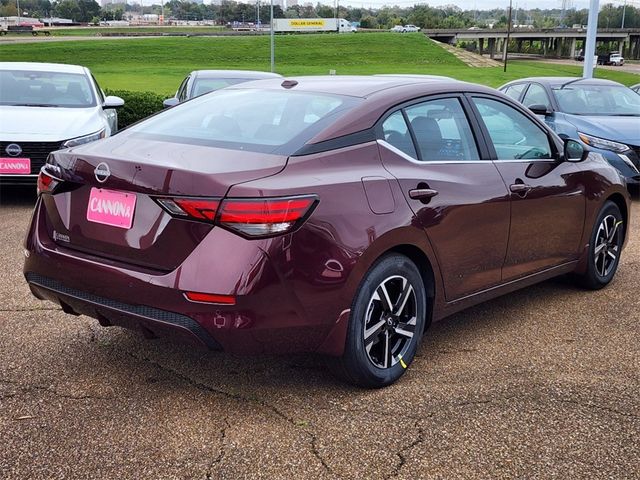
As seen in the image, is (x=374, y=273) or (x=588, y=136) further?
(x=588, y=136)

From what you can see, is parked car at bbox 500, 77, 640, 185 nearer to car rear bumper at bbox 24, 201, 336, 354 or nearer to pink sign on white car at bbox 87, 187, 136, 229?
car rear bumper at bbox 24, 201, 336, 354

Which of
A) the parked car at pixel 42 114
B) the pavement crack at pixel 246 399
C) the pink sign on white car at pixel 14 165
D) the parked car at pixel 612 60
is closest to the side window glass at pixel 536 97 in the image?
the parked car at pixel 42 114

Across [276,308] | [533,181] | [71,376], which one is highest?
[533,181]

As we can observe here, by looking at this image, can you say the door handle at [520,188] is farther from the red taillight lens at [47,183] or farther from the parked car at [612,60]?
the parked car at [612,60]

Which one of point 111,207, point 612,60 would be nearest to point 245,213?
A: point 111,207

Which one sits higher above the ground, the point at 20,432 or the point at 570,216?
the point at 570,216

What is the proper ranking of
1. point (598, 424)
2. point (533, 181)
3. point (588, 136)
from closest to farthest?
point (598, 424) < point (533, 181) < point (588, 136)

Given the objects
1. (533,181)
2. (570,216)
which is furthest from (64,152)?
(570,216)

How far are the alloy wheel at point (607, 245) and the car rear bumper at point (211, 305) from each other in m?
2.97

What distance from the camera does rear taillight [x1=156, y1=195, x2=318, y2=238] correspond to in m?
3.07

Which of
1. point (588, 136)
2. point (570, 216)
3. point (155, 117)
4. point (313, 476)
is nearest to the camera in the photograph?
point (313, 476)

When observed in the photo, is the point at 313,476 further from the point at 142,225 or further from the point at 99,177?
the point at 99,177

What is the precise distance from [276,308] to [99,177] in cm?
101

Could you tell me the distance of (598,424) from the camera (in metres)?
3.38
